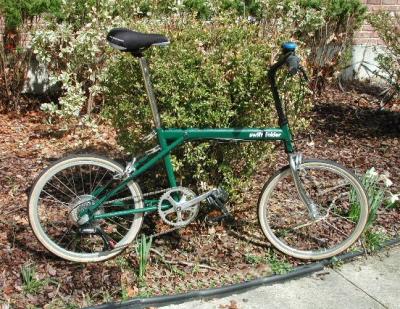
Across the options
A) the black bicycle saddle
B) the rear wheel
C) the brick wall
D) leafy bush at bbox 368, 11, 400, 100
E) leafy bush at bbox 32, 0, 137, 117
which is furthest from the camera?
the brick wall

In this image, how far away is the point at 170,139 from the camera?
352cm

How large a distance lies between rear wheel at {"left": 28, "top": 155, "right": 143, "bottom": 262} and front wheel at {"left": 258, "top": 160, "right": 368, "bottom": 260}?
926 millimetres

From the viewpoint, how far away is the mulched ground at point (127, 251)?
3.43m

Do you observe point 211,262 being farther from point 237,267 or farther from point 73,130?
point 73,130

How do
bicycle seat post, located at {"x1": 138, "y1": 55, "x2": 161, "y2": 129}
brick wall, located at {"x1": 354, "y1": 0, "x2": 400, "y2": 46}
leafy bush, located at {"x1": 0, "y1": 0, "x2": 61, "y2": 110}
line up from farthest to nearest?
1. brick wall, located at {"x1": 354, "y1": 0, "x2": 400, "y2": 46}
2. leafy bush, located at {"x1": 0, "y1": 0, "x2": 61, "y2": 110}
3. bicycle seat post, located at {"x1": 138, "y1": 55, "x2": 161, "y2": 129}

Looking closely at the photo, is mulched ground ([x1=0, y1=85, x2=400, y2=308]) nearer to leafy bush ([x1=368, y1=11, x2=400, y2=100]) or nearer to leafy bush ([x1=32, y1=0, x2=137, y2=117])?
leafy bush ([x1=32, y1=0, x2=137, y2=117])

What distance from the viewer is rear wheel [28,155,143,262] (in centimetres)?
347

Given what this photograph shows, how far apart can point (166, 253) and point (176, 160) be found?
646mm

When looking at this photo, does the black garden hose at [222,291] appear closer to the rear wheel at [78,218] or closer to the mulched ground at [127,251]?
the mulched ground at [127,251]

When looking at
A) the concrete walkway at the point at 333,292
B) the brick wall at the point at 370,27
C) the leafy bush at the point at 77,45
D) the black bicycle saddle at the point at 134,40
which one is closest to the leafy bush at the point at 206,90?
the black bicycle saddle at the point at 134,40

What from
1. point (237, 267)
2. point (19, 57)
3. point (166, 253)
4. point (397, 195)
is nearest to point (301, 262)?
point (237, 267)

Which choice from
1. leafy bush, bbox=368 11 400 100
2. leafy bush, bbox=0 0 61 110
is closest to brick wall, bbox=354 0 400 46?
leafy bush, bbox=368 11 400 100

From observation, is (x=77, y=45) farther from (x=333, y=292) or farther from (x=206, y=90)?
(x=333, y=292)

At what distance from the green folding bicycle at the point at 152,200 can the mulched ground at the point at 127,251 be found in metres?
0.14
